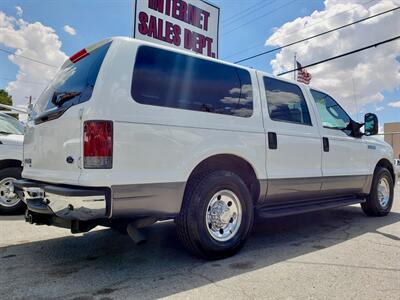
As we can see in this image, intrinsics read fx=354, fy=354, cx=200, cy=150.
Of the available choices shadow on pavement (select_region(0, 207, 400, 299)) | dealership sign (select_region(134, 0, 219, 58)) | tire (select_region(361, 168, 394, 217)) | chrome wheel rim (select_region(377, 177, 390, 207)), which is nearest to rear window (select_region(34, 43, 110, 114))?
shadow on pavement (select_region(0, 207, 400, 299))

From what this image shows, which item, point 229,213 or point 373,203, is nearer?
point 229,213

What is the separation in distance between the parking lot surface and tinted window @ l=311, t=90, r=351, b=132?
159cm

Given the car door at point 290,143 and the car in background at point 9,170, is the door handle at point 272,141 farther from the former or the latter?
the car in background at point 9,170

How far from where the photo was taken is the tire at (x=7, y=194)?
19.7 ft

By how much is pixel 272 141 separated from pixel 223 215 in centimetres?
110

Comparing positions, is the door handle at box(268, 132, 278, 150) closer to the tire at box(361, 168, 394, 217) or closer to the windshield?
the tire at box(361, 168, 394, 217)

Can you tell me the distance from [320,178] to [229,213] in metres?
1.76

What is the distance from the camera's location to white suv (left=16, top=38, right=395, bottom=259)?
9.75ft

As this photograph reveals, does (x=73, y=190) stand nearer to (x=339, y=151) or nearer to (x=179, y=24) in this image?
(x=339, y=151)

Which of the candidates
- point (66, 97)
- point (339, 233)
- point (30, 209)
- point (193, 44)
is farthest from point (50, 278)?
point (193, 44)

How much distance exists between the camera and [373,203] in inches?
244

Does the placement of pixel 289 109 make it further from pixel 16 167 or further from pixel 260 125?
pixel 16 167

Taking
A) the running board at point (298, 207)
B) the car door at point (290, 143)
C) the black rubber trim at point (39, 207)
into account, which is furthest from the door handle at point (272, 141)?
the black rubber trim at point (39, 207)

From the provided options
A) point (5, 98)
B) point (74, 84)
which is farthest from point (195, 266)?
point (5, 98)
